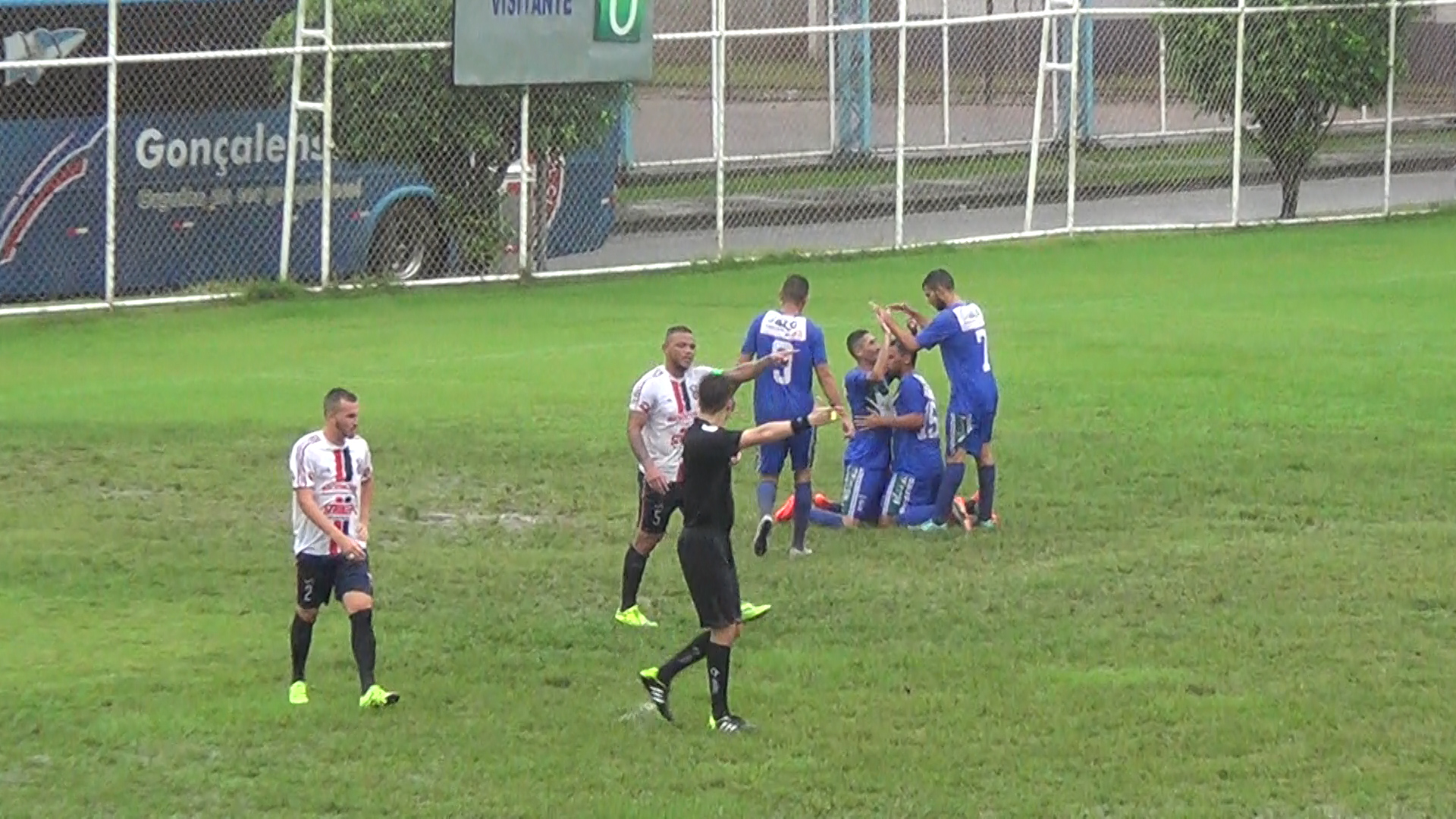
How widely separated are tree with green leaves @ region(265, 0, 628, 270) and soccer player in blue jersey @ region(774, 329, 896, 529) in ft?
36.7

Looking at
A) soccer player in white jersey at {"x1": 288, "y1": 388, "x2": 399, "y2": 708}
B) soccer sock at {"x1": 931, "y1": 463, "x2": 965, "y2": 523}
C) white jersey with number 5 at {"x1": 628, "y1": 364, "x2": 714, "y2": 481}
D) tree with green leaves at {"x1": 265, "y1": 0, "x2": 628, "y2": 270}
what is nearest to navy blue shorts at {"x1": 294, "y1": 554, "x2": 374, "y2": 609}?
soccer player in white jersey at {"x1": 288, "y1": 388, "x2": 399, "y2": 708}

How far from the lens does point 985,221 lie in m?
30.7

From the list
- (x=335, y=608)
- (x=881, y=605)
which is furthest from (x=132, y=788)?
(x=881, y=605)

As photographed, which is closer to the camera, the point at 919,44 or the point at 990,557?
the point at 990,557

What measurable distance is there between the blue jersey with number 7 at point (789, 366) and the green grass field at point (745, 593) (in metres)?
0.90

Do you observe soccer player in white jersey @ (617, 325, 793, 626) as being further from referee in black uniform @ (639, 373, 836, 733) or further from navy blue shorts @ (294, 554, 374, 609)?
navy blue shorts @ (294, 554, 374, 609)

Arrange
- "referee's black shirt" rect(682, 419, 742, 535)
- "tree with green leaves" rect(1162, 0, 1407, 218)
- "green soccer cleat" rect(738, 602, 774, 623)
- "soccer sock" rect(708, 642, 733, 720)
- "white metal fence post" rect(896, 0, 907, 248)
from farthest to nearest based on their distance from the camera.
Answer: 1. "tree with green leaves" rect(1162, 0, 1407, 218)
2. "white metal fence post" rect(896, 0, 907, 248)
3. "green soccer cleat" rect(738, 602, 774, 623)
4. "referee's black shirt" rect(682, 419, 742, 535)
5. "soccer sock" rect(708, 642, 733, 720)

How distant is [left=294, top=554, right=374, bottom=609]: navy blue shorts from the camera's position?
10.9 metres

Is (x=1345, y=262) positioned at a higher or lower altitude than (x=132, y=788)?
higher

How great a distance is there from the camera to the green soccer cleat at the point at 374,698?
35.8 feet

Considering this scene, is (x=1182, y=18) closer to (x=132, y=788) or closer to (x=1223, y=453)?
(x=1223, y=453)

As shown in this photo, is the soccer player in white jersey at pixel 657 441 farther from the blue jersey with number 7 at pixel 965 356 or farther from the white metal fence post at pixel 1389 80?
the white metal fence post at pixel 1389 80

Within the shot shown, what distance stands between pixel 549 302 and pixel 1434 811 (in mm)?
16049

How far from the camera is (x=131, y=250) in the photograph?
24766mm
